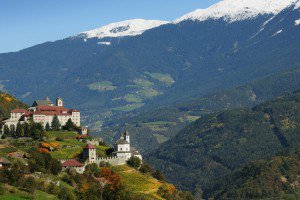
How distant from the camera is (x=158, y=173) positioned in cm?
18112

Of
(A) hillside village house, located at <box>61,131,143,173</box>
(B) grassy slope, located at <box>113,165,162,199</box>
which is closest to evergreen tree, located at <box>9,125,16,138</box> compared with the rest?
(A) hillside village house, located at <box>61,131,143,173</box>

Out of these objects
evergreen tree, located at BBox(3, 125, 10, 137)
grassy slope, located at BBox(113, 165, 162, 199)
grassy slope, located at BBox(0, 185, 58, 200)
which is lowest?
grassy slope, located at BBox(113, 165, 162, 199)

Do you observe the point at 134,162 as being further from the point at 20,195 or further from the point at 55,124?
the point at 20,195

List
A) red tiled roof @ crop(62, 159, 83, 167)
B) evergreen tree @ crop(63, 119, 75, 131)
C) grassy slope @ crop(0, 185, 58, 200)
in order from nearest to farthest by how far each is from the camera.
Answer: grassy slope @ crop(0, 185, 58, 200), red tiled roof @ crop(62, 159, 83, 167), evergreen tree @ crop(63, 119, 75, 131)

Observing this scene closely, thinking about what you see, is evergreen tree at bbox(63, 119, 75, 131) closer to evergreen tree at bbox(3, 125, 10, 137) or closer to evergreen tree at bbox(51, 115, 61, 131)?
evergreen tree at bbox(51, 115, 61, 131)

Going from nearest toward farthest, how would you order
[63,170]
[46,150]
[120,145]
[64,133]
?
[63,170] < [46,150] < [120,145] < [64,133]

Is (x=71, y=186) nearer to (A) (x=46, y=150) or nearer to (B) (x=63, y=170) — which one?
(B) (x=63, y=170)

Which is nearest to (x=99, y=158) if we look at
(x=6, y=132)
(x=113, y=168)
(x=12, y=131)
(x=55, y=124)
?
(x=113, y=168)

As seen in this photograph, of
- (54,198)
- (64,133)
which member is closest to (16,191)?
(54,198)

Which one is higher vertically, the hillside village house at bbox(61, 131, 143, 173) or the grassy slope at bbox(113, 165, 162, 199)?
the hillside village house at bbox(61, 131, 143, 173)

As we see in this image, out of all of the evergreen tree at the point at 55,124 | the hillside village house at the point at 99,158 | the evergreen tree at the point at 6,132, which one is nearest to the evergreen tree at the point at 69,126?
the evergreen tree at the point at 55,124

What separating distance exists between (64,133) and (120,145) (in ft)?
66.5

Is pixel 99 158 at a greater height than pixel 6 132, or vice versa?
pixel 6 132

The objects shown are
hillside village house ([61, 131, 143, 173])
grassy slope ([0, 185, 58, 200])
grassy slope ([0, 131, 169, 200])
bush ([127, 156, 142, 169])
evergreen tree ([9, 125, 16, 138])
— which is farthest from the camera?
evergreen tree ([9, 125, 16, 138])
